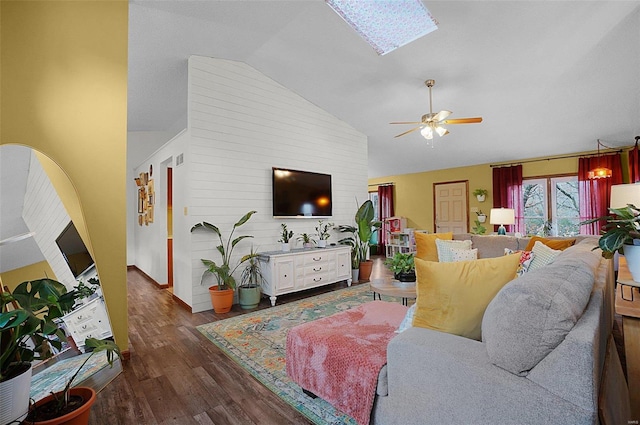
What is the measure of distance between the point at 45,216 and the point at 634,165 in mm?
7869

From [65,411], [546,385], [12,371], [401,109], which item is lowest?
[65,411]

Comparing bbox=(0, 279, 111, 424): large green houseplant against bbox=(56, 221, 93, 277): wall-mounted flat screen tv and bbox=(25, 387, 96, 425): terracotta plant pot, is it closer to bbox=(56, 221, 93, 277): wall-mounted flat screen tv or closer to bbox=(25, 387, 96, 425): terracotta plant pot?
bbox=(25, 387, 96, 425): terracotta plant pot

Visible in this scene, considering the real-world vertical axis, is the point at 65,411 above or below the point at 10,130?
below

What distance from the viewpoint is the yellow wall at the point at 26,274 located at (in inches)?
64.1

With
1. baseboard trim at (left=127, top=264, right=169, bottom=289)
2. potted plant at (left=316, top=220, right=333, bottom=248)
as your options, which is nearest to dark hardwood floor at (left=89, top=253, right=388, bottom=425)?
baseboard trim at (left=127, top=264, right=169, bottom=289)

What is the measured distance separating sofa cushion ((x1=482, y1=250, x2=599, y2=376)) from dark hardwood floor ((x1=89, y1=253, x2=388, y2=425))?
1.22 metres

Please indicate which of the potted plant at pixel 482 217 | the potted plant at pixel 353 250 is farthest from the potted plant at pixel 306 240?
the potted plant at pixel 482 217

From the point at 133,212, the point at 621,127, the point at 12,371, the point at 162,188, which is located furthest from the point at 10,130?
the point at 621,127

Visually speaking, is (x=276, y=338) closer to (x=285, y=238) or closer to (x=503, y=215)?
(x=285, y=238)

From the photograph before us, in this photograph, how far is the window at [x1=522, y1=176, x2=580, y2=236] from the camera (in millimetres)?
6000

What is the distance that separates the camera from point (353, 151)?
5.94 metres

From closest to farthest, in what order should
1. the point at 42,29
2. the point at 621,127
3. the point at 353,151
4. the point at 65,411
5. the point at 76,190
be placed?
the point at 65,411 < the point at 42,29 < the point at 76,190 < the point at 621,127 < the point at 353,151

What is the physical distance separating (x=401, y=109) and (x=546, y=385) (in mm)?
4731

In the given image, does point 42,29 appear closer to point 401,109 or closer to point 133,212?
point 401,109
